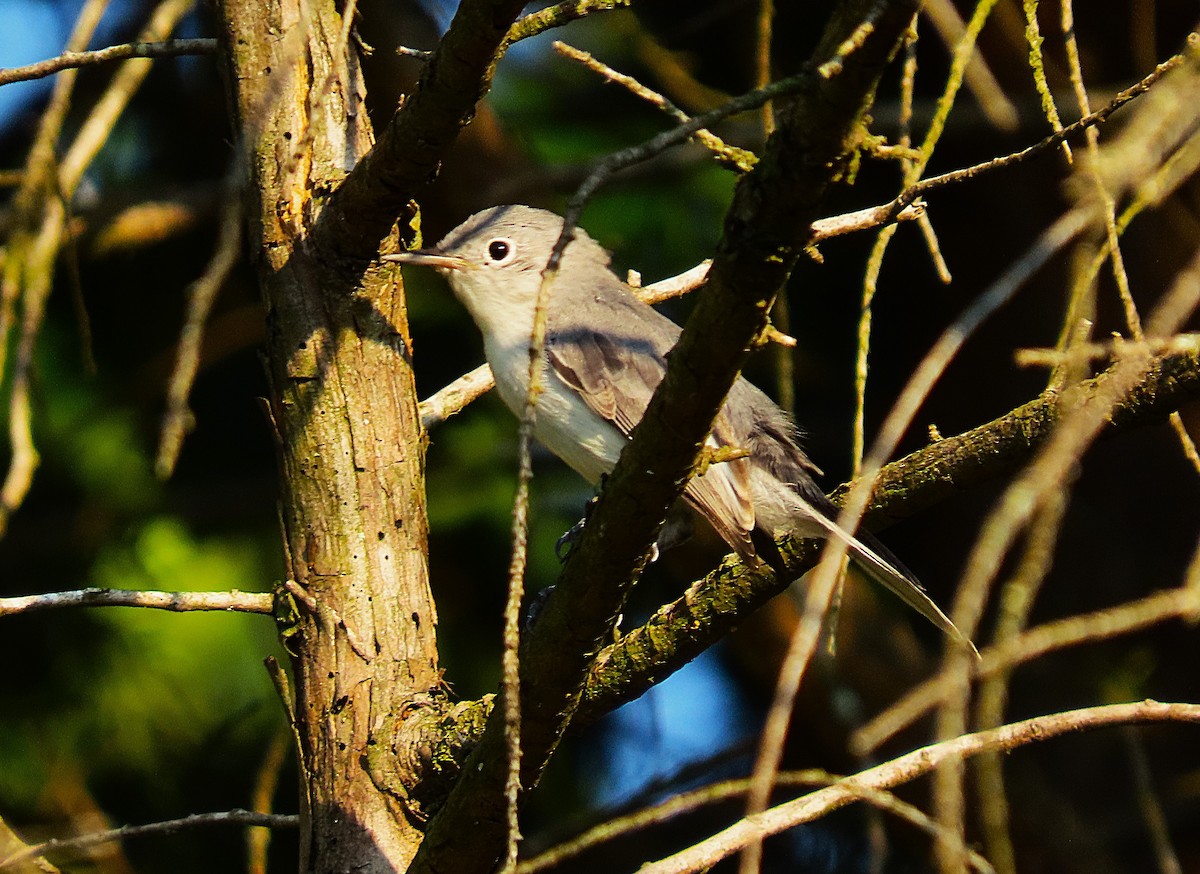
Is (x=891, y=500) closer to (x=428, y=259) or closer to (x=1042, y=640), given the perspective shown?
(x=1042, y=640)

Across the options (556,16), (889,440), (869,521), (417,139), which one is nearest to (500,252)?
(417,139)

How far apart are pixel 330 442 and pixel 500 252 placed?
1573 mm

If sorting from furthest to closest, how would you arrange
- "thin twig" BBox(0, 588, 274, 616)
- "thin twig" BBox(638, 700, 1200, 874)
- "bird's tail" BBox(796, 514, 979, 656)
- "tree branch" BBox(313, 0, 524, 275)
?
"bird's tail" BBox(796, 514, 979, 656) < "thin twig" BBox(0, 588, 274, 616) < "tree branch" BBox(313, 0, 524, 275) < "thin twig" BBox(638, 700, 1200, 874)

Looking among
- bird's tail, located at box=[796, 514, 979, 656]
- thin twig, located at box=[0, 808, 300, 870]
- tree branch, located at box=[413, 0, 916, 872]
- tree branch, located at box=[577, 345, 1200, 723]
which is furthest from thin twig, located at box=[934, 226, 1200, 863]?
bird's tail, located at box=[796, 514, 979, 656]

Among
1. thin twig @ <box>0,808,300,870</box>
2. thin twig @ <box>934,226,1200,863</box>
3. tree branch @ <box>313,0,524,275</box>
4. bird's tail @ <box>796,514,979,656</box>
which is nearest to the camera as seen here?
thin twig @ <box>934,226,1200,863</box>

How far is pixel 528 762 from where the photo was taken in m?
2.23

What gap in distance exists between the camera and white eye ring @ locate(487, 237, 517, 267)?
407 centimetres

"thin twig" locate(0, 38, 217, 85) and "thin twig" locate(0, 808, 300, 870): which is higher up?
"thin twig" locate(0, 38, 217, 85)

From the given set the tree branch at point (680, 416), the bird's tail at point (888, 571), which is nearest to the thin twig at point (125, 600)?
the tree branch at point (680, 416)

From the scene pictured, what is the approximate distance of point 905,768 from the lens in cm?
210

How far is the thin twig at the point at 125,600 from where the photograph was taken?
235 centimetres

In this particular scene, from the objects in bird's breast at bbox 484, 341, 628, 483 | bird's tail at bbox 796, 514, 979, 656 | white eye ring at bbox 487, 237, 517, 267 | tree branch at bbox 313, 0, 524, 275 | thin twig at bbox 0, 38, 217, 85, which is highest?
white eye ring at bbox 487, 237, 517, 267

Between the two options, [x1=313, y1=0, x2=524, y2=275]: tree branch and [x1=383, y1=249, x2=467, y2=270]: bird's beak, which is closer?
[x1=313, y1=0, x2=524, y2=275]: tree branch

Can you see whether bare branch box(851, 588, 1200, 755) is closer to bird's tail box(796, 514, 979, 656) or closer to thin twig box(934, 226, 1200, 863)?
thin twig box(934, 226, 1200, 863)
